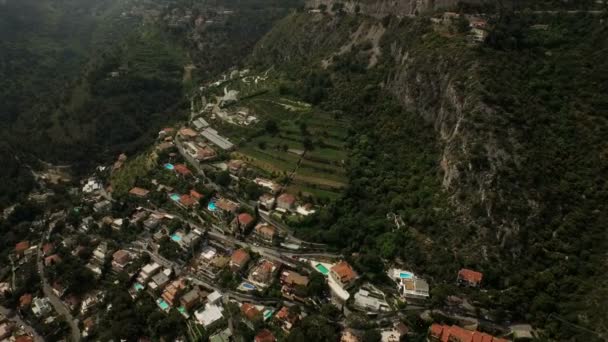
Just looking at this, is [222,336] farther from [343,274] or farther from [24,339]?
[24,339]

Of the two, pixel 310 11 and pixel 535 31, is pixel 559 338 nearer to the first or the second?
pixel 535 31

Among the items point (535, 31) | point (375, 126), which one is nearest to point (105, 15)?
point (375, 126)

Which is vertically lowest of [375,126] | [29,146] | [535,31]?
[29,146]

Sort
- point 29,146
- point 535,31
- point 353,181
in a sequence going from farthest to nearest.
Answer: point 29,146, point 535,31, point 353,181

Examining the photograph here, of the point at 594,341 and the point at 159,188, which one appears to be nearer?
the point at 594,341

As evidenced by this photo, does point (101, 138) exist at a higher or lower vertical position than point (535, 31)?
lower

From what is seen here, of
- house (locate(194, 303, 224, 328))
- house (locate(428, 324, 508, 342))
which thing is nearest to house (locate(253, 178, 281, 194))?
house (locate(194, 303, 224, 328))
